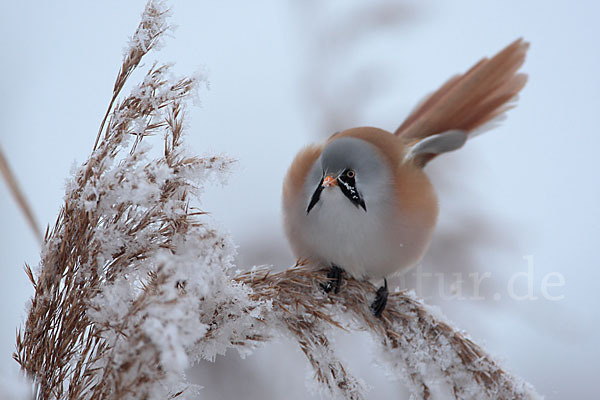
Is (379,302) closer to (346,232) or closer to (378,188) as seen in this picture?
(346,232)

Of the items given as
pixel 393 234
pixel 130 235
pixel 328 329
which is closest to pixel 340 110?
pixel 393 234

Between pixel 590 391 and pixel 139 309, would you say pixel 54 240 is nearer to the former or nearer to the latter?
pixel 139 309

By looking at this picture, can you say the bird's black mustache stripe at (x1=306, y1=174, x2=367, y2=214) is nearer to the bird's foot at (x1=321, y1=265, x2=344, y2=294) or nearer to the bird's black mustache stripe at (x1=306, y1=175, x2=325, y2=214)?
the bird's black mustache stripe at (x1=306, y1=175, x2=325, y2=214)

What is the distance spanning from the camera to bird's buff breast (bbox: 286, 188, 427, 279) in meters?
1.36

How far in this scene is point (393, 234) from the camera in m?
1.42

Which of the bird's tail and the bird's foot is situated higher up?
the bird's tail

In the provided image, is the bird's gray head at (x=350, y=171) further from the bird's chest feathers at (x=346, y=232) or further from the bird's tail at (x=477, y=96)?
the bird's tail at (x=477, y=96)

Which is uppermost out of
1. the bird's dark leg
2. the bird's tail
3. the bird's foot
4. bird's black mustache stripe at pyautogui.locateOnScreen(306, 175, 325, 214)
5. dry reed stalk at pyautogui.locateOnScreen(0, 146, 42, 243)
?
the bird's tail

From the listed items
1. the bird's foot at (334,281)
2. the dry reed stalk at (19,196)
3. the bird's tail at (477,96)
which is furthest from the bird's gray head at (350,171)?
the dry reed stalk at (19,196)

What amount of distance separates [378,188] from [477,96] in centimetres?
51

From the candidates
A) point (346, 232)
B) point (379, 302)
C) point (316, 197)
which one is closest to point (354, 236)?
point (346, 232)

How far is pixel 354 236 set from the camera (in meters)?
1.38

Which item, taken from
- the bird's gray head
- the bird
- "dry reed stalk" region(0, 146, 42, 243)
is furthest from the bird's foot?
"dry reed stalk" region(0, 146, 42, 243)

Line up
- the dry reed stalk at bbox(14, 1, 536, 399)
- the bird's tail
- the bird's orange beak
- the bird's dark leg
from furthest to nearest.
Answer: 1. the bird's tail
2. the bird's orange beak
3. the bird's dark leg
4. the dry reed stalk at bbox(14, 1, 536, 399)
